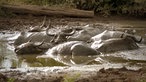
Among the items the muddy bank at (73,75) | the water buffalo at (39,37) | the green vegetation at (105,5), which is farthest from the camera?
the green vegetation at (105,5)

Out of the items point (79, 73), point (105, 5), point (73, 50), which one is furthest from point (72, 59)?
point (105, 5)

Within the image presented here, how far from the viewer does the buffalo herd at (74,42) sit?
1066 centimetres

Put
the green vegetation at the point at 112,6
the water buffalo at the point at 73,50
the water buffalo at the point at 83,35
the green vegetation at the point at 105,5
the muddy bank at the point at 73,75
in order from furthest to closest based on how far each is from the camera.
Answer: the green vegetation at the point at 105,5 < the green vegetation at the point at 112,6 < the water buffalo at the point at 83,35 < the water buffalo at the point at 73,50 < the muddy bank at the point at 73,75

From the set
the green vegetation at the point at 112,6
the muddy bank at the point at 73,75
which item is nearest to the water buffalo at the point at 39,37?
the muddy bank at the point at 73,75

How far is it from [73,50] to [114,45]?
1.36 meters

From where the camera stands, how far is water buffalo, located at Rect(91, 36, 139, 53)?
11.0 metres

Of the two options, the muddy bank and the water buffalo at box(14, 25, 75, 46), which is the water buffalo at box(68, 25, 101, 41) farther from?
the muddy bank

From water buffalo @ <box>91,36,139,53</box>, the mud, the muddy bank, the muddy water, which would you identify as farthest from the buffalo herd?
the muddy bank

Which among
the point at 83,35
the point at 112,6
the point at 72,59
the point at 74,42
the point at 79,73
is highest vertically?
the point at 79,73

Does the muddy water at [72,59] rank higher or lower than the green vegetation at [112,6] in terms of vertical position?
higher

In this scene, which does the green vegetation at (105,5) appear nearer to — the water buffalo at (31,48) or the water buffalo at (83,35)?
the water buffalo at (83,35)

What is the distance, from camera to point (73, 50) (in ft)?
34.5

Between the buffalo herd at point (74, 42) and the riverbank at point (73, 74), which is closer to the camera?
the riverbank at point (73, 74)

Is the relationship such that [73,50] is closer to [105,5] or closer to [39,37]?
[39,37]
